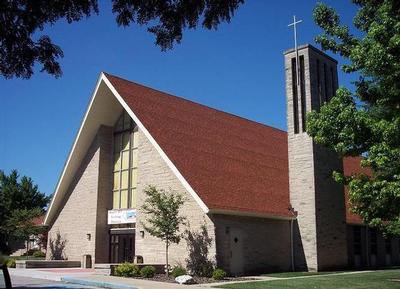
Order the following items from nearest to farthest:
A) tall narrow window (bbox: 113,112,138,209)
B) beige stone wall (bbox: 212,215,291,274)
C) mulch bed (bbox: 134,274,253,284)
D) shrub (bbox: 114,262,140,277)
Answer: mulch bed (bbox: 134,274,253,284) → shrub (bbox: 114,262,140,277) → beige stone wall (bbox: 212,215,291,274) → tall narrow window (bbox: 113,112,138,209)

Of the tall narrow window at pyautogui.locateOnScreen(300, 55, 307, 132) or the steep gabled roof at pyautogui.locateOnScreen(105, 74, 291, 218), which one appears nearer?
the steep gabled roof at pyautogui.locateOnScreen(105, 74, 291, 218)

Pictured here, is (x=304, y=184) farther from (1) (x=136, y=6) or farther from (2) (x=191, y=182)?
(1) (x=136, y=6)

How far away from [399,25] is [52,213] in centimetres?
2623

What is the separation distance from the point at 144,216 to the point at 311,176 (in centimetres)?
886

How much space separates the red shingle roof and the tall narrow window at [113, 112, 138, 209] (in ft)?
7.56

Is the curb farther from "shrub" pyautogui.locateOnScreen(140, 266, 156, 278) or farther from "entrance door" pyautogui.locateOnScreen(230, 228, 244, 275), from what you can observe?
"entrance door" pyautogui.locateOnScreen(230, 228, 244, 275)

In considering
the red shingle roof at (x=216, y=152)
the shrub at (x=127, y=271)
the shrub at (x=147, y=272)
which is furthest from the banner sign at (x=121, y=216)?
the shrub at (x=147, y=272)

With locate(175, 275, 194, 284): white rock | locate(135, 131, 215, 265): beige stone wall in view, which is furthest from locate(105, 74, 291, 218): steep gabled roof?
locate(175, 275, 194, 284): white rock

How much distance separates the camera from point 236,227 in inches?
942

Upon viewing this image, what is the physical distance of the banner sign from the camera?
29.0 meters

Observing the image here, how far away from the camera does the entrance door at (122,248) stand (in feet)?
95.4

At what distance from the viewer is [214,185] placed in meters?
24.5

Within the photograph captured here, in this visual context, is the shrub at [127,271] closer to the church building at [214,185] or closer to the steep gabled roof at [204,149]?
the church building at [214,185]

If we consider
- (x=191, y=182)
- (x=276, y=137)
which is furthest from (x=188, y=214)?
(x=276, y=137)
